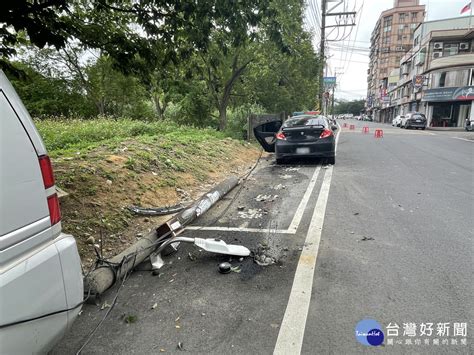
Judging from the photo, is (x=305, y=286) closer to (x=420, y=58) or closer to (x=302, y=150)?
(x=302, y=150)

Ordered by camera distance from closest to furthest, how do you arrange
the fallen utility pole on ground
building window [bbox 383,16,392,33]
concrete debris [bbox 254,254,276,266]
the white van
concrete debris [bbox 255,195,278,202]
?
the white van
the fallen utility pole on ground
concrete debris [bbox 254,254,276,266]
concrete debris [bbox 255,195,278,202]
building window [bbox 383,16,392,33]

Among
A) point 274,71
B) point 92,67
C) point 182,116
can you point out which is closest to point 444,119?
point 274,71

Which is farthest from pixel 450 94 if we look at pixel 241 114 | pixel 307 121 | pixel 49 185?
pixel 49 185

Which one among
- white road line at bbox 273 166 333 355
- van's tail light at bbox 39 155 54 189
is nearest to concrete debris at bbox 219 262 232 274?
white road line at bbox 273 166 333 355

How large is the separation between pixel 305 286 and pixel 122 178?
3.91m

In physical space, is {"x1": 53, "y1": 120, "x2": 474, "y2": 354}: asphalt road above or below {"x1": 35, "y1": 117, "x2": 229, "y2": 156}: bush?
below

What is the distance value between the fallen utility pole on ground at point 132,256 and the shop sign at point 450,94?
42215mm

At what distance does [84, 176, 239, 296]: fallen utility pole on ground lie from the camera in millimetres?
3029

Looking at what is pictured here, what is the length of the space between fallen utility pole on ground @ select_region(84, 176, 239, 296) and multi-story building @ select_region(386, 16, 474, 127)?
42.0 metres

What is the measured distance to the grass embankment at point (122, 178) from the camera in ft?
14.3

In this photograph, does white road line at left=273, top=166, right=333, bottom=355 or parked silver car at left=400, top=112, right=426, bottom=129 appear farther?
parked silver car at left=400, top=112, right=426, bottom=129

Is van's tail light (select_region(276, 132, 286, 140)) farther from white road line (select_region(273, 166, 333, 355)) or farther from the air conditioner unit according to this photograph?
the air conditioner unit

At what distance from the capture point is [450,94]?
38.8 meters

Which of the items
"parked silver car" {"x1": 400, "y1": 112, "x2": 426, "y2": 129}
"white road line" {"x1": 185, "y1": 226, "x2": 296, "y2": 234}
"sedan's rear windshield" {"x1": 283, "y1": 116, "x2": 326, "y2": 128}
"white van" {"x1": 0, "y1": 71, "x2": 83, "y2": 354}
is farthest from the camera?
"parked silver car" {"x1": 400, "y1": 112, "x2": 426, "y2": 129}
